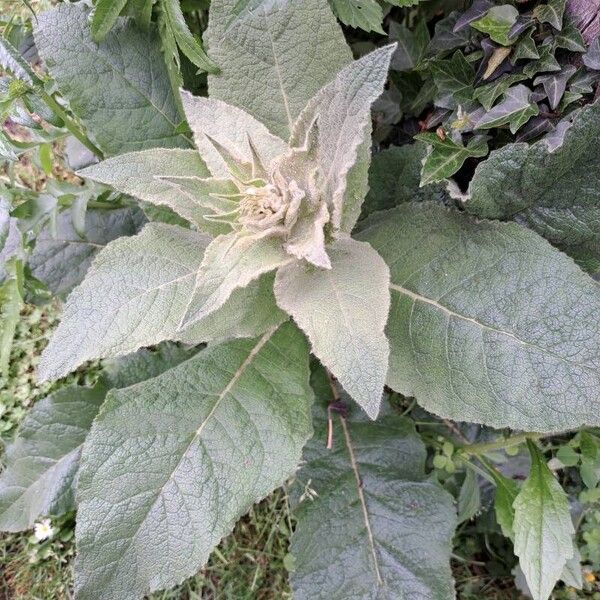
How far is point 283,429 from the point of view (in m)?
1.21


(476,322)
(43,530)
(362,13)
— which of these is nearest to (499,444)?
(476,322)

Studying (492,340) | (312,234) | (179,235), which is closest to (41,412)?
(179,235)

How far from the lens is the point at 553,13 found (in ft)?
3.79

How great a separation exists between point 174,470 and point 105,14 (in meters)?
0.86

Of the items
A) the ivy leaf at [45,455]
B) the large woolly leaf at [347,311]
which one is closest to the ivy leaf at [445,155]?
the large woolly leaf at [347,311]

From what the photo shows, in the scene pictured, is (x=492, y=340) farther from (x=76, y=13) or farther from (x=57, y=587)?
(x=57, y=587)

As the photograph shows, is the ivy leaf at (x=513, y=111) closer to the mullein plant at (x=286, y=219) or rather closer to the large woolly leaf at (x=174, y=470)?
the mullein plant at (x=286, y=219)

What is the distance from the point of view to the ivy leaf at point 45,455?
5.44 ft

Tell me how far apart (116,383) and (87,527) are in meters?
0.56

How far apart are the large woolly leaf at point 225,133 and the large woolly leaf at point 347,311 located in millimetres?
206

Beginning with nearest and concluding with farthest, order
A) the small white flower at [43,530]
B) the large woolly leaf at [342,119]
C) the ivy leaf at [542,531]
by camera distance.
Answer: the large woolly leaf at [342,119] < the ivy leaf at [542,531] < the small white flower at [43,530]

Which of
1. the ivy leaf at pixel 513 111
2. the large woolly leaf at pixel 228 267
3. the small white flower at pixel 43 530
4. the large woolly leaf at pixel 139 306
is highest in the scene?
the large woolly leaf at pixel 228 267

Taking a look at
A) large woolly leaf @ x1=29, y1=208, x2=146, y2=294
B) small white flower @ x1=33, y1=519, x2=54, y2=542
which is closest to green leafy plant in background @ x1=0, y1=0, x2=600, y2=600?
large woolly leaf @ x1=29, y1=208, x2=146, y2=294

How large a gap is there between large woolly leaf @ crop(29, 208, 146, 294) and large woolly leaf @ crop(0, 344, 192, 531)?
257 millimetres
